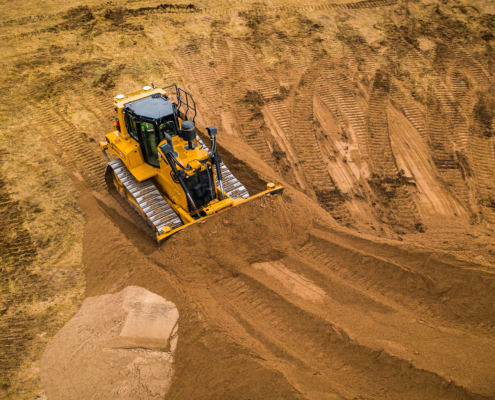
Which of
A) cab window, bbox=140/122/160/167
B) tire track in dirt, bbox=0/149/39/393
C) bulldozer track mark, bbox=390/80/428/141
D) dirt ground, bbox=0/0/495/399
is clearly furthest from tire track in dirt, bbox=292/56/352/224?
tire track in dirt, bbox=0/149/39/393

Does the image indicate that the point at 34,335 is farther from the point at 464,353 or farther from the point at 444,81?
the point at 444,81

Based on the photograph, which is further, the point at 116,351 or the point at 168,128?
the point at 168,128

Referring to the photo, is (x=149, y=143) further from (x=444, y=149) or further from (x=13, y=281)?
(x=444, y=149)

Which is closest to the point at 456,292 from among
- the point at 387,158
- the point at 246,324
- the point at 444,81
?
the point at 246,324

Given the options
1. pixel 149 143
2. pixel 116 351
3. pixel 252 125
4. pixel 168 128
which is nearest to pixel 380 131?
pixel 252 125

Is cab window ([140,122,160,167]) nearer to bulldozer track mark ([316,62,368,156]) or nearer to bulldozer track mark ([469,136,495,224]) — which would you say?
bulldozer track mark ([316,62,368,156])

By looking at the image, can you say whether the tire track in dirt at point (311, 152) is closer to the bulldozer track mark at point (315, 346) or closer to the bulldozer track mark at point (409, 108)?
the bulldozer track mark at point (409, 108)
